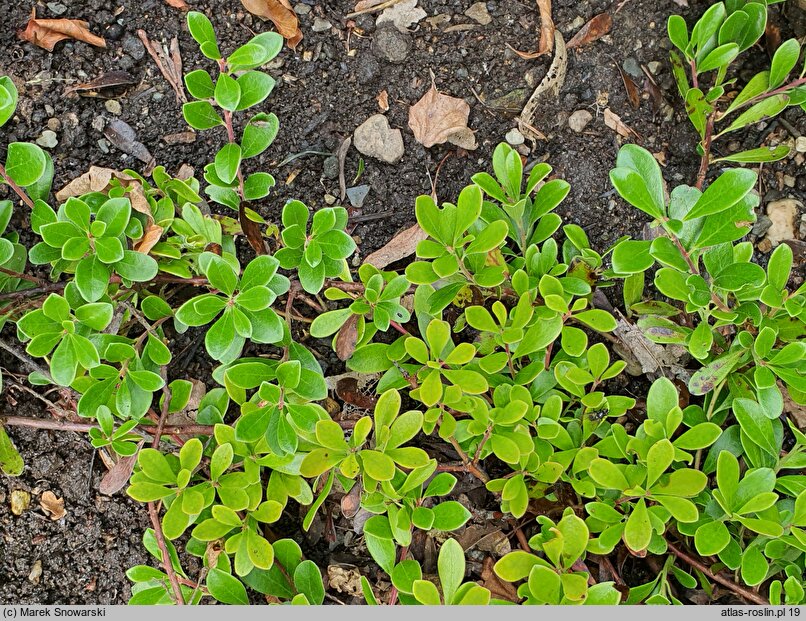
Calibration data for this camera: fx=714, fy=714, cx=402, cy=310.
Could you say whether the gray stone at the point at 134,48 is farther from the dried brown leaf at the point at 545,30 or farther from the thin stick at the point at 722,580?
the thin stick at the point at 722,580

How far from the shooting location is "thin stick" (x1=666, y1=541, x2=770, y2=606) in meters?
1.64

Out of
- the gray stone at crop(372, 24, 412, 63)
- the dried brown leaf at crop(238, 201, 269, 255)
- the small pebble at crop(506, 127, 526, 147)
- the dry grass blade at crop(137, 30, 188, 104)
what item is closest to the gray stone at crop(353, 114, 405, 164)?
the gray stone at crop(372, 24, 412, 63)

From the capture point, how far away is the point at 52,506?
1.84 metres

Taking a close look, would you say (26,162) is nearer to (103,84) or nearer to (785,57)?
(103,84)

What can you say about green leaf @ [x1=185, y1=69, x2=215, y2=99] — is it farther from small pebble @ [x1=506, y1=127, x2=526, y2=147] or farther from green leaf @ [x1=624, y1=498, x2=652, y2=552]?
green leaf @ [x1=624, y1=498, x2=652, y2=552]

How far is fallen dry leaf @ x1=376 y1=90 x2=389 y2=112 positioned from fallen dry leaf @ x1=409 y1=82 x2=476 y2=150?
2.8 inches

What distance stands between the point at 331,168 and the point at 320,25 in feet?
1.38

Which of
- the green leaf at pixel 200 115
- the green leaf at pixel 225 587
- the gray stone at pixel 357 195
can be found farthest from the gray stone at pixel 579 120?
the green leaf at pixel 225 587

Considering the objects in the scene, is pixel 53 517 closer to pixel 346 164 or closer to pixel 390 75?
pixel 346 164

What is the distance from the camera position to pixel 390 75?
2027mm

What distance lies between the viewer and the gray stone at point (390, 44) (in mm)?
2023

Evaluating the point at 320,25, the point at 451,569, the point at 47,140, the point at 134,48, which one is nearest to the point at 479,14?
the point at 320,25

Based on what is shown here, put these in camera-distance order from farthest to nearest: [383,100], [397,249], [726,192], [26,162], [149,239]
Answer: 1. [383,100]
2. [397,249]
3. [149,239]
4. [26,162]
5. [726,192]
